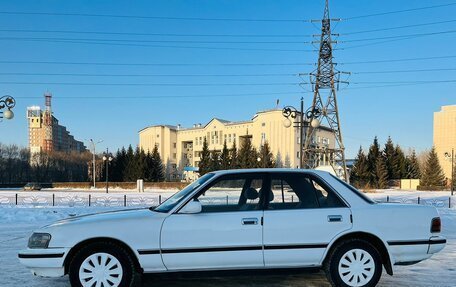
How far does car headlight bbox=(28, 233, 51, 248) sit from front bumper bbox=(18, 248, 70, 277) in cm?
7

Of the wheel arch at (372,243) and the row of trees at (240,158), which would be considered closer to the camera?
the wheel arch at (372,243)

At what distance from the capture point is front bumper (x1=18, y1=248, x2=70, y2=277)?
5320 mm

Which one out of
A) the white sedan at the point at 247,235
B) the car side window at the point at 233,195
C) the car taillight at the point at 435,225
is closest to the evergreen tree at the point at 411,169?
the car taillight at the point at 435,225

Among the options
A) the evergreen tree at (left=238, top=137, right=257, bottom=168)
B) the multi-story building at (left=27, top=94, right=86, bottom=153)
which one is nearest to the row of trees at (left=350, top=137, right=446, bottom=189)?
the evergreen tree at (left=238, top=137, right=257, bottom=168)

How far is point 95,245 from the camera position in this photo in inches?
214

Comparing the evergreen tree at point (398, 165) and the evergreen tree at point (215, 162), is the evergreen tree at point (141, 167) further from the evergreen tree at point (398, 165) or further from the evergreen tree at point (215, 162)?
the evergreen tree at point (398, 165)

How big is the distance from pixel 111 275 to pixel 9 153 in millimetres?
124306

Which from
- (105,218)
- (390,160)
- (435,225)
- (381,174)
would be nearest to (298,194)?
(435,225)

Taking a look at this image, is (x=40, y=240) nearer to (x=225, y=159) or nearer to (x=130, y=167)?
(x=225, y=159)

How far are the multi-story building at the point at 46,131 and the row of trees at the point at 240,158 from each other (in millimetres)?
74090

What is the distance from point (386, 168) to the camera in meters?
71.9

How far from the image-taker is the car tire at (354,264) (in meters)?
5.64

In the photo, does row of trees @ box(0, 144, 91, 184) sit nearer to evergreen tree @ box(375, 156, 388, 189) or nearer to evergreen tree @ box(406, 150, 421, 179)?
evergreen tree @ box(375, 156, 388, 189)

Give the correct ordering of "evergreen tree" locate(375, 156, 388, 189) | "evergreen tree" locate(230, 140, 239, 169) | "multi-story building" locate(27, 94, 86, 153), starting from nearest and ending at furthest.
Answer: "evergreen tree" locate(375, 156, 388, 189) < "evergreen tree" locate(230, 140, 239, 169) < "multi-story building" locate(27, 94, 86, 153)
